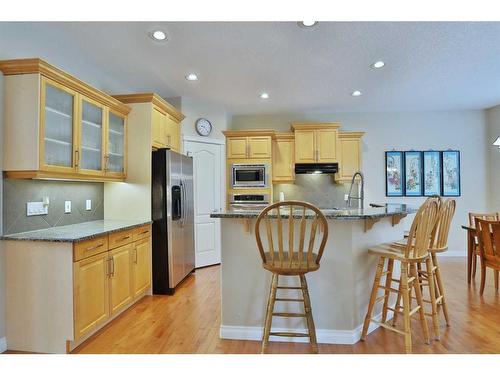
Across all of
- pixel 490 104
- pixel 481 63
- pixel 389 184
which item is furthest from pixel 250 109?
pixel 490 104

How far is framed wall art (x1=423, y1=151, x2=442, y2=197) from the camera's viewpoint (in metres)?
5.23

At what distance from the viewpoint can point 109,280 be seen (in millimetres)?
2564

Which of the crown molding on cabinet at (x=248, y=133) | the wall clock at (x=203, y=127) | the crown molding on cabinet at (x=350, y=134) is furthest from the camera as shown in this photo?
the crown molding on cabinet at (x=350, y=134)

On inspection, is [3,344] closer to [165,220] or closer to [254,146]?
[165,220]

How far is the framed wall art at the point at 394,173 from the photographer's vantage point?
5285mm

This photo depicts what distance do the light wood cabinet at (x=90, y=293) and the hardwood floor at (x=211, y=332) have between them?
0.17 m

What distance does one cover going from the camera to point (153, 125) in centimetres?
341

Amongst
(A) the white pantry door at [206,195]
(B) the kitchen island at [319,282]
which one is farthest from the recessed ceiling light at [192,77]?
(B) the kitchen island at [319,282]

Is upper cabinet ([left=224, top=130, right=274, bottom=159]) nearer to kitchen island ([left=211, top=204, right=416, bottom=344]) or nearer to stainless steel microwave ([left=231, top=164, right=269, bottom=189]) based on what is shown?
stainless steel microwave ([left=231, top=164, right=269, bottom=189])

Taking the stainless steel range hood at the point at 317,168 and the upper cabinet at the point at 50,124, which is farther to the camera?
the stainless steel range hood at the point at 317,168

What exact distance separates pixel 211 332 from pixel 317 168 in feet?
10.7

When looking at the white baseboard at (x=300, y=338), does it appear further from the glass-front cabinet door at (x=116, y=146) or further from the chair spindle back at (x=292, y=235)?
the glass-front cabinet door at (x=116, y=146)

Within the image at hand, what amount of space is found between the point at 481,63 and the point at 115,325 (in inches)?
182
